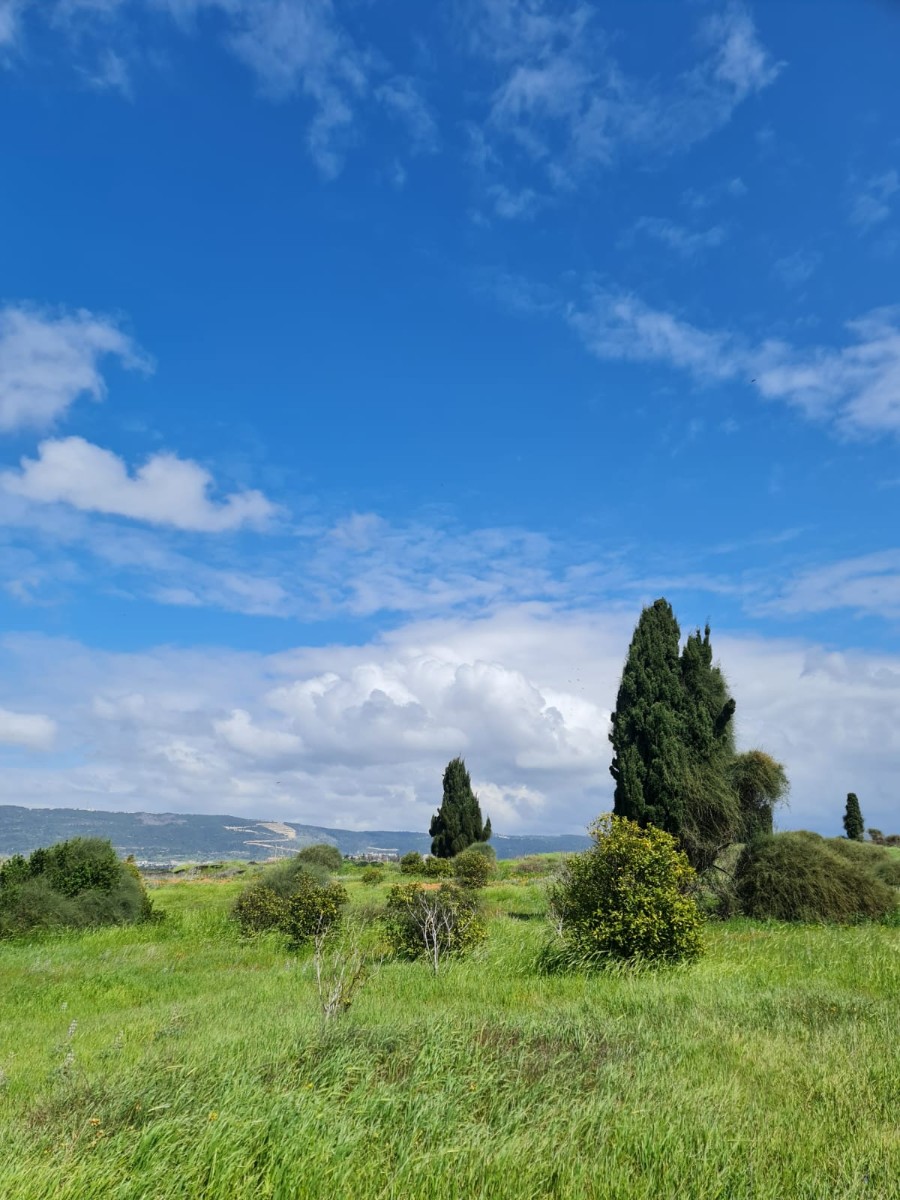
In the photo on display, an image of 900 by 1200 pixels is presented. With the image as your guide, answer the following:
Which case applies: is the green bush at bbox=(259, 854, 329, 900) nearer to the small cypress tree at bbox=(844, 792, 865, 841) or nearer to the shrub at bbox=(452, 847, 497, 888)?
the shrub at bbox=(452, 847, 497, 888)

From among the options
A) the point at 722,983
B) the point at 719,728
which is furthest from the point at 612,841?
the point at 719,728

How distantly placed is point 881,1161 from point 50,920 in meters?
25.5

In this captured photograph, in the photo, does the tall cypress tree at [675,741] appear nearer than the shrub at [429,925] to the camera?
No

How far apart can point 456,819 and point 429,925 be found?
1467 inches

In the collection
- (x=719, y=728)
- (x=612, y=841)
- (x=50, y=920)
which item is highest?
(x=719, y=728)

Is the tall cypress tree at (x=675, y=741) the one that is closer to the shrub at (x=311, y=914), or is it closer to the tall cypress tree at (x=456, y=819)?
the shrub at (x=311, y=914)

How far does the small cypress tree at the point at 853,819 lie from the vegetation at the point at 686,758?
126ft

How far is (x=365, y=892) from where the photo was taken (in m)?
30.3

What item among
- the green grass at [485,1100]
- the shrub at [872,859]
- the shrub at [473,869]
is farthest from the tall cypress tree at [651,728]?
the green grass at [485,1100]

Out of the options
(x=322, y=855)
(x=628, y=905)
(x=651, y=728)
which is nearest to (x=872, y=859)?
(x=651, y=728)

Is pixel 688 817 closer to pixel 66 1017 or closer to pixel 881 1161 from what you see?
pixel 66 1017

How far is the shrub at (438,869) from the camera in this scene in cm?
3953

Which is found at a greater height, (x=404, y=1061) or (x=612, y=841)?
(x=612, y=841)

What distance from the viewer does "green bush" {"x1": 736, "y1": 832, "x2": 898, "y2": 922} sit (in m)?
17.6
